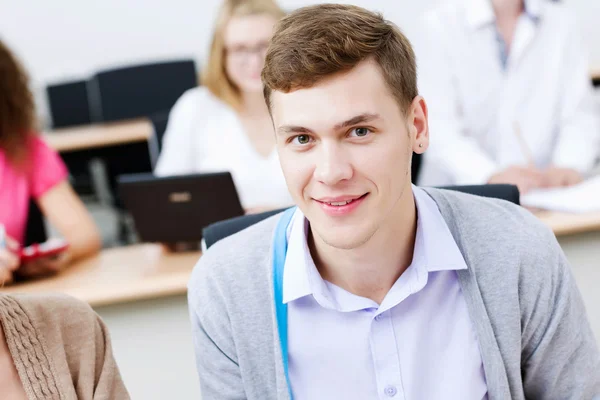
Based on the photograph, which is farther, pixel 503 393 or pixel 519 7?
pixel 519 7

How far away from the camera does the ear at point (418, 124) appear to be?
4.12 ft

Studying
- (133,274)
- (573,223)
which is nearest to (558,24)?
(573,223)

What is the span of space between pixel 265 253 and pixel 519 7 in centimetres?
169

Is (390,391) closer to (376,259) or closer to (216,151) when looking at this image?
(376,259)

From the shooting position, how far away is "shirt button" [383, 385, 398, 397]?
1.24 m

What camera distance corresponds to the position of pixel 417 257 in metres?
1.28

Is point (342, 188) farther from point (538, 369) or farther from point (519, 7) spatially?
point (519, 7)

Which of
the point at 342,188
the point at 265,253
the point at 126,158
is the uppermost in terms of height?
the point at 342,188

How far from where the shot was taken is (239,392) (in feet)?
4.27

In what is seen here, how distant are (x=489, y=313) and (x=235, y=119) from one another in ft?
4.92

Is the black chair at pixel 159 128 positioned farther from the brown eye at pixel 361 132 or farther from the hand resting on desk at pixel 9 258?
the brown eye at pixel 361 132

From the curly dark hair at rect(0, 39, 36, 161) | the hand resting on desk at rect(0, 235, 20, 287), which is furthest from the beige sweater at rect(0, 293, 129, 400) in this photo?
the curly dark hair at rect(0, 39, 36, 161)

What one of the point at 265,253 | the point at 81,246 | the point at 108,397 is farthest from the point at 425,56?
the point at 108,397

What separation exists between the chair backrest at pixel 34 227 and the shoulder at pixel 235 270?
115 cm
